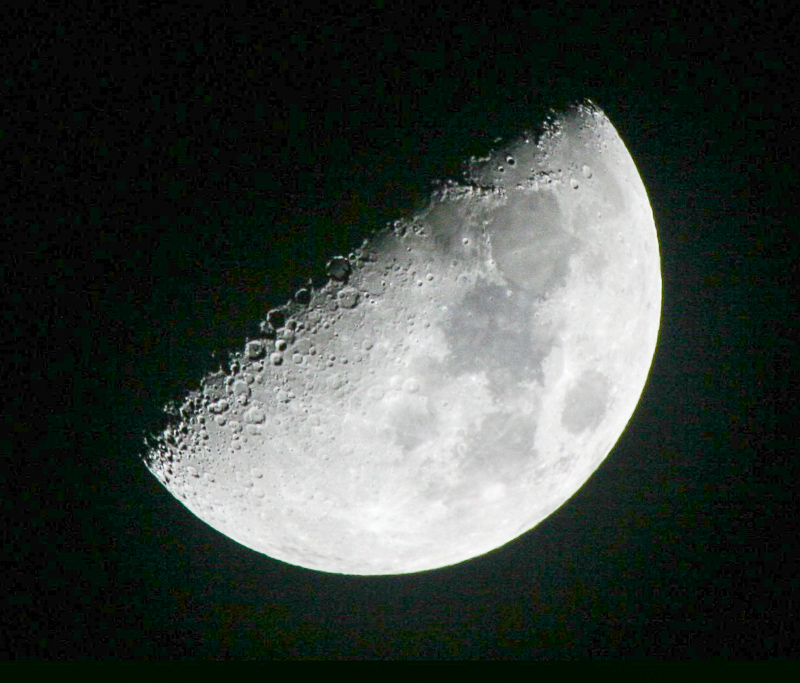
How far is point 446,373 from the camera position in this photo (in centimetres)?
132

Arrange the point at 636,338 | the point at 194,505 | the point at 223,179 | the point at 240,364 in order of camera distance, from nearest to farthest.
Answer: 1. the point at 223,179
2. the point at 240,364
3. the point at 636,338
4. the point at 194,505

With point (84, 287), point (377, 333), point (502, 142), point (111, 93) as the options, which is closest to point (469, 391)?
point (377, 333)

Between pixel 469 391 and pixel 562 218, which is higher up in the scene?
pixel 562 218

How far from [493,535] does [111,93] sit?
4.83 feet

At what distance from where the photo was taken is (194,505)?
5.70ft

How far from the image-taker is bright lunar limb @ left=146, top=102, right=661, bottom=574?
50.2 inches

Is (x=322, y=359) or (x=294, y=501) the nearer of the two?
(x=322, y=359)

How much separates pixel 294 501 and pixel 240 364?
389 millimetres

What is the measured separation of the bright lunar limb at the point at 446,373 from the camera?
Result: 128 cm

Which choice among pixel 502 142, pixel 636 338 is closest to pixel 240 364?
pixel 502 142

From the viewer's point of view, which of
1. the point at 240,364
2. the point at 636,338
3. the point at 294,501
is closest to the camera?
the point at 240,364

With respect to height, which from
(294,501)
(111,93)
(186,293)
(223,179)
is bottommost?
(294,501)

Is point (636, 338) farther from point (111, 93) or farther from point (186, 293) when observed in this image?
point (111, 93)

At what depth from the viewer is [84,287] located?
130 centimetres
